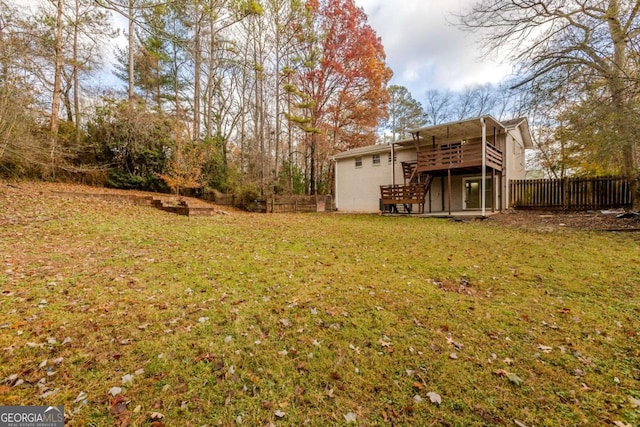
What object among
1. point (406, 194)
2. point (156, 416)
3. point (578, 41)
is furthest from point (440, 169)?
point (156, 416)

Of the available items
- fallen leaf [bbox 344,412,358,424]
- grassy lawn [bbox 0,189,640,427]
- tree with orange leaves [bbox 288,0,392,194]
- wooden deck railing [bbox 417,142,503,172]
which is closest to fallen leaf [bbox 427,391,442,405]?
grassy lawn [bbox 0,189,640,427]

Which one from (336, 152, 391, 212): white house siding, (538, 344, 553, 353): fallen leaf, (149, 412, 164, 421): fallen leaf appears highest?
(336, 152, 391, 212): white house siding

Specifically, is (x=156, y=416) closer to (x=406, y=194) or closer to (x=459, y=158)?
(x=406, y=194)

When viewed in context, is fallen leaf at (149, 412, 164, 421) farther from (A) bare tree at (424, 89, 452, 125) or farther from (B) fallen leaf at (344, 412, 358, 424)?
(A) bare tree at (424, 89, 452, 125)

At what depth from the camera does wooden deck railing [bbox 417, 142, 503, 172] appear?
12.7 m

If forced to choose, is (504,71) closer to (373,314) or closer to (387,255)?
(387,255)

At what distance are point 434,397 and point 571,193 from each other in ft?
54.9

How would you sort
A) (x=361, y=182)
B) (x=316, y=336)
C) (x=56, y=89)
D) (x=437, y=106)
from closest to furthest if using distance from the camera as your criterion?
1. (x=316, y=336)
2. (x=56, y=89)
3. (x=361, y=182)
4. (x=437, y=106)

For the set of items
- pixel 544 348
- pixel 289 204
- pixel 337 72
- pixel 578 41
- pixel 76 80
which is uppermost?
pixel 337 72

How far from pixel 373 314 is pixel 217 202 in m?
14.2

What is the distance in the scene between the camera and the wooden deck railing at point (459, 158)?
12703 mm

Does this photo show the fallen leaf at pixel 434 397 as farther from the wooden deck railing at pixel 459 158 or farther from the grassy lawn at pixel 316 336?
the wooden deck railing at pixel 459 158

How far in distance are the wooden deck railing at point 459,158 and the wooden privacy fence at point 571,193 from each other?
7.92 feet

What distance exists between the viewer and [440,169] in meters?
13.6
